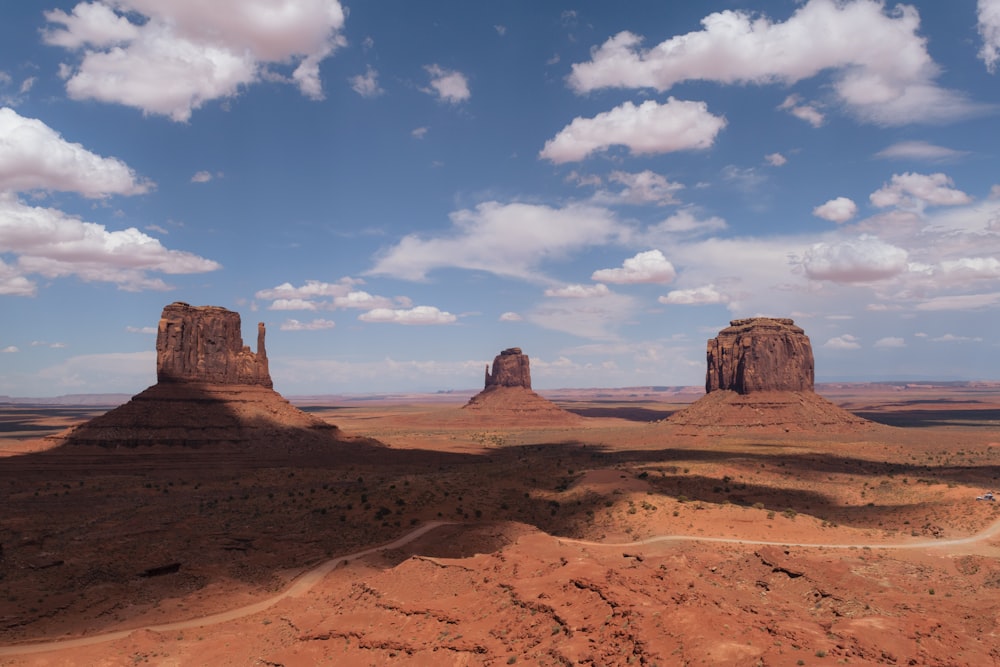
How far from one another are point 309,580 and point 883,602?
25.4 m

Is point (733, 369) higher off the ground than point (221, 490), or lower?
higher

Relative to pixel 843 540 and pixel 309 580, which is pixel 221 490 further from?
pixel 843 540

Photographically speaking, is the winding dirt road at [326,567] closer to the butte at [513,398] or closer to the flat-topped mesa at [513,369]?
the butte at [513,398]

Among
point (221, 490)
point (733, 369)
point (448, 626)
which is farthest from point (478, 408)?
point (448, 626)

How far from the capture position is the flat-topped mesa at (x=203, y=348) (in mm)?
91375

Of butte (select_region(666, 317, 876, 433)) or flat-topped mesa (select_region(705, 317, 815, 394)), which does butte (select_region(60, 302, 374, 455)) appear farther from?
flat-topped mesa (select_region(705, 317, 815, 394))

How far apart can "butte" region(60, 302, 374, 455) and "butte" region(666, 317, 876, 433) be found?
74037 millimetres

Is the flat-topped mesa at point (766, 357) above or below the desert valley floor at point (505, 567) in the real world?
above

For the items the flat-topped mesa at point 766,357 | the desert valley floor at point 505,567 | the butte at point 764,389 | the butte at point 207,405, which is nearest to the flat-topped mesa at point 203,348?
the butte at point 207,405

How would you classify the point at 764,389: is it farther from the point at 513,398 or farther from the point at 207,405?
the point at 207,405

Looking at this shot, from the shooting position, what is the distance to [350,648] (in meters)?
→ 21.2

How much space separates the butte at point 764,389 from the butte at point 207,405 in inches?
2915

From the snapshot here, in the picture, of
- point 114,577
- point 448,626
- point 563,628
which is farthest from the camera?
point 114,577

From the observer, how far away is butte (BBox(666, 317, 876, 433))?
12231cm
